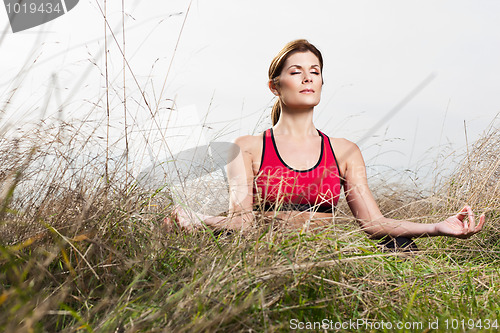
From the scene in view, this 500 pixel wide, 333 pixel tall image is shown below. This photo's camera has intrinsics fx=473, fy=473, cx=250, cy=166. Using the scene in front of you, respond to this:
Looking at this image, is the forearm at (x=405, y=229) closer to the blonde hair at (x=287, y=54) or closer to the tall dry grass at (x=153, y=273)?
the tall dry grass at (x=153, y=273)

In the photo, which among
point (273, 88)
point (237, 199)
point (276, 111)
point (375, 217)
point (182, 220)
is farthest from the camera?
point (276, 111)

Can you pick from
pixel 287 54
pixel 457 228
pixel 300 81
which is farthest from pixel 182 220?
pixel 457 228

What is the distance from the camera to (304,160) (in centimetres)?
261

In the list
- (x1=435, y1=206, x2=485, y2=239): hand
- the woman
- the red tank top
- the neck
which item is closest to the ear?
the woman

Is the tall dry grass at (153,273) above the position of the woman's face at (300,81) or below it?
below

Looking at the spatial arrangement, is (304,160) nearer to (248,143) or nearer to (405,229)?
(248,143)

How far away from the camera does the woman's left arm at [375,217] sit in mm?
2520

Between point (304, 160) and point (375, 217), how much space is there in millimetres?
517

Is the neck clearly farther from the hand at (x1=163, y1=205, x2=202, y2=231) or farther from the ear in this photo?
the hand at (x1=163, y1=205, x2=202, y2=231)

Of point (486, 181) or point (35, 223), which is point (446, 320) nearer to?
point (35, 223)

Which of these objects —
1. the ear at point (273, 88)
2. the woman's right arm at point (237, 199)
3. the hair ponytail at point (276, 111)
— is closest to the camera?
the woman's right arm at point (237, 199)

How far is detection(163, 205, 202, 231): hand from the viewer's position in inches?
83.2

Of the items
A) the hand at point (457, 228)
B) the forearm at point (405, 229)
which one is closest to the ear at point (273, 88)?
the forearm at point (405, 229)

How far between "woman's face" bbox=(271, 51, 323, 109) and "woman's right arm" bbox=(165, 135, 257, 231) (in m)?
0.31
